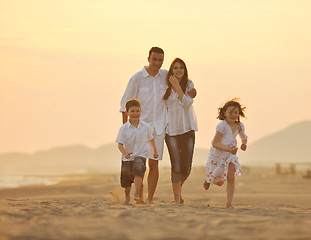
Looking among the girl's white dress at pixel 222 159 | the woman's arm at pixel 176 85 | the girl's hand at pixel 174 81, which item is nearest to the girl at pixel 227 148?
the girl's white dress at pixel 222 159

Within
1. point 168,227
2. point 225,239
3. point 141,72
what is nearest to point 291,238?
point 225,239

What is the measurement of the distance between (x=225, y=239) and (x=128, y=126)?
11.6 feet

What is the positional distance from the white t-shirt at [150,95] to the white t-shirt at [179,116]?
0.10 metres

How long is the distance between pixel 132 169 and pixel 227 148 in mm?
1370

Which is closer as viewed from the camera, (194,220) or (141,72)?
(194,220)

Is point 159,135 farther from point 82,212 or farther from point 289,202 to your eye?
point 289,202

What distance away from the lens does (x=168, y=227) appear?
5.42 meters

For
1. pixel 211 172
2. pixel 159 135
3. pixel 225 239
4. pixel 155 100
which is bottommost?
pixel 225 239

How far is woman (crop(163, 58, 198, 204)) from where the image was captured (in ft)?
28.0

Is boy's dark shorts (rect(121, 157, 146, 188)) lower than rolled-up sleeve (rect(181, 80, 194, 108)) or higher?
lower

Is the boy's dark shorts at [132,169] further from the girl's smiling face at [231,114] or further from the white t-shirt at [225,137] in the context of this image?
the girl's smiling face at [231,114]

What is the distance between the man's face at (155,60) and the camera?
27.9 feet

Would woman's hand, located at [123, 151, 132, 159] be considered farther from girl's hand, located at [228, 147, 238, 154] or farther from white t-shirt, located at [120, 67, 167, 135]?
girl's hand, located at [228, 147, 238, 154]

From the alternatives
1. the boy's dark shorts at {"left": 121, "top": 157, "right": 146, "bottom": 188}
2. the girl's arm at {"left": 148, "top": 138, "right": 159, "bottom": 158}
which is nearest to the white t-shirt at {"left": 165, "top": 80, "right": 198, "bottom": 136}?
the girl's arm at {"left": 148, "top": 138, "right": 159, "bottom": 158}
